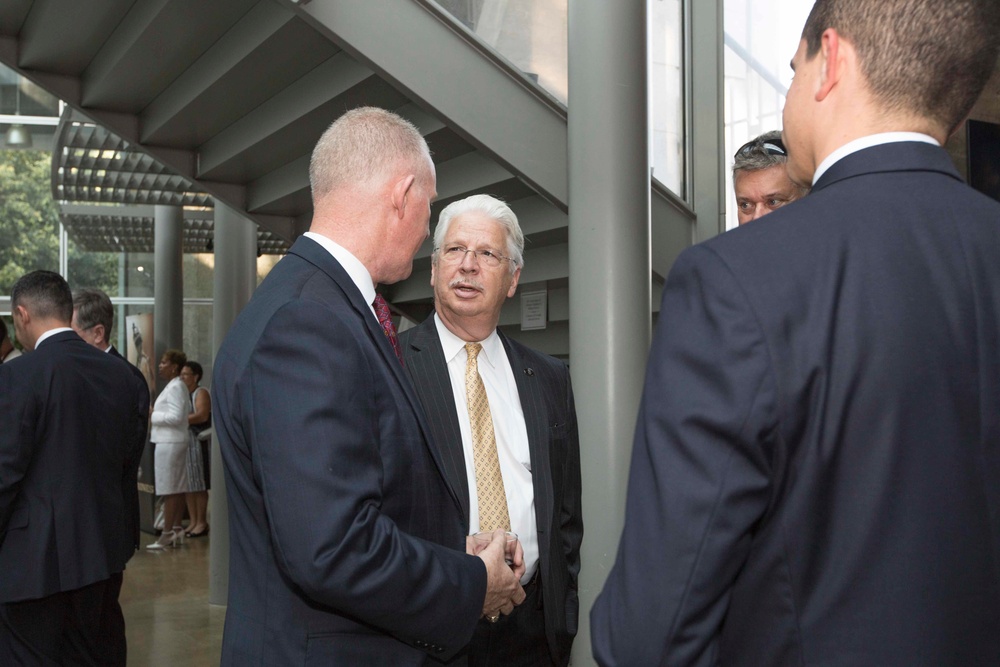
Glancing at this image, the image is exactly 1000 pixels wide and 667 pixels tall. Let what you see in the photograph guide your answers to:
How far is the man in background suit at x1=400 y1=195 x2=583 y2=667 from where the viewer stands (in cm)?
258

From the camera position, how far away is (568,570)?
2787 millimetres

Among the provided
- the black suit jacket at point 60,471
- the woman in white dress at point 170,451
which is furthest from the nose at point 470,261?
the woman in white dress at point 170,451

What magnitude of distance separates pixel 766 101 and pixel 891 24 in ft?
15.2

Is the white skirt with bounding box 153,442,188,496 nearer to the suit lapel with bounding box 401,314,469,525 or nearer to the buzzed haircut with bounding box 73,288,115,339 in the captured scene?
the buzzed haircut with bounding box 73,288,115,339

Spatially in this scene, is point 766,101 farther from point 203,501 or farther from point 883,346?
point 203,501

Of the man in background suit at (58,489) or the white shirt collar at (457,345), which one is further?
the man in background suit at (58,489)

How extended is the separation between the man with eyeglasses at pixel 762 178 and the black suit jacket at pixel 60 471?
2715 millimetres

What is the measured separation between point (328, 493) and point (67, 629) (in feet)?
9.13

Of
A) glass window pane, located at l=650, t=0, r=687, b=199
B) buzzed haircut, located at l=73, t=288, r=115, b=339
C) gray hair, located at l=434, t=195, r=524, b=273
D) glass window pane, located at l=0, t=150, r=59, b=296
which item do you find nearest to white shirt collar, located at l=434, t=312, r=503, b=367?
gray hair, located at l=434, t=195, r=524, b=273

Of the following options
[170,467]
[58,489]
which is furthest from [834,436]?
[170,467]

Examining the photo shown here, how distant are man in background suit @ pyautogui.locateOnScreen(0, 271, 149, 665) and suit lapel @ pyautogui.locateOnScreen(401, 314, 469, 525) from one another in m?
1.71

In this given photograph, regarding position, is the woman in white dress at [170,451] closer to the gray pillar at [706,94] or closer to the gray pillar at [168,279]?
the gray pillar at [168,279]

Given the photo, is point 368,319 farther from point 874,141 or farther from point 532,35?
point 532,35

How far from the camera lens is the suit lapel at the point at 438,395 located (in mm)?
2534
